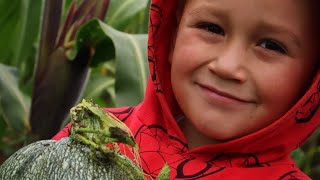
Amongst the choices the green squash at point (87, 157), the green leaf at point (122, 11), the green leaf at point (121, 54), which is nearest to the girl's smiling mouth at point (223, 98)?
the green squash at point (87, 157)

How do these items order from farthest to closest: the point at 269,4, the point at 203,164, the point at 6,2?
the point at 6,2 < the point at 203,164 < the point at 269,4

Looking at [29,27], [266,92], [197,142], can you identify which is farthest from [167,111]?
[29,27]

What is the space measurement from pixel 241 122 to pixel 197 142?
0.13m

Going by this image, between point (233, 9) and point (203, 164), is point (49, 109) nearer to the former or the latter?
point (203, 164)

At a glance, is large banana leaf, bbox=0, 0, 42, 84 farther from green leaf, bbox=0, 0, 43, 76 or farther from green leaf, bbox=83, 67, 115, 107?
green leaf, bbox=83, 67, 115, 107

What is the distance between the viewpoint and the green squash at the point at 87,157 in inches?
33.9

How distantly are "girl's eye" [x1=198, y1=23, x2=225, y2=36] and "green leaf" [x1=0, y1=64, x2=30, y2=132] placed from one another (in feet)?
3.29

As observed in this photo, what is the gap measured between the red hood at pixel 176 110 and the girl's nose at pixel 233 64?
118 millimetres

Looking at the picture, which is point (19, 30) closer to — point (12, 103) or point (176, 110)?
point (12, 103)

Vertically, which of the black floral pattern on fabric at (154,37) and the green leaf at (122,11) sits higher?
the green leaf at (122,11)

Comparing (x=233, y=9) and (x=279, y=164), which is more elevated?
(x=233, y=9)

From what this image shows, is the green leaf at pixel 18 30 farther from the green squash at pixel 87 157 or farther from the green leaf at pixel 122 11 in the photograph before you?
the green squash at pixel 87 157

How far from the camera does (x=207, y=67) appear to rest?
1.09 meters

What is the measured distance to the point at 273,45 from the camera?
1078 millimetres
